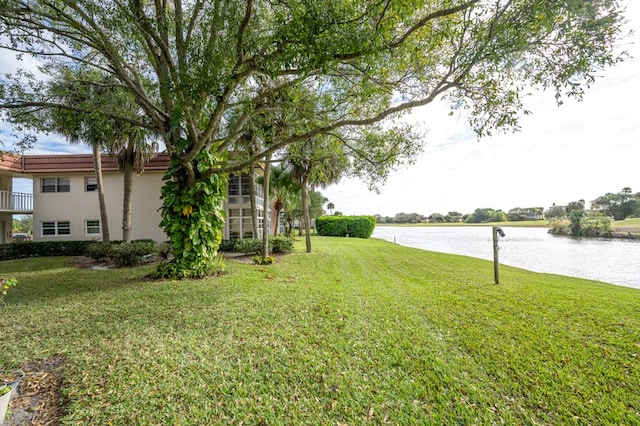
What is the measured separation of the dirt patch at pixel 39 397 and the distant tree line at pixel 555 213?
3632 centimetres

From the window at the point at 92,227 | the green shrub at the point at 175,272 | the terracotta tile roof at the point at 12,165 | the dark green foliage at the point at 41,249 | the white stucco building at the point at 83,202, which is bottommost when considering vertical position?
the green shrub at the point at 175,272

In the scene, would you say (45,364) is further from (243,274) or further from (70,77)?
(70,77)

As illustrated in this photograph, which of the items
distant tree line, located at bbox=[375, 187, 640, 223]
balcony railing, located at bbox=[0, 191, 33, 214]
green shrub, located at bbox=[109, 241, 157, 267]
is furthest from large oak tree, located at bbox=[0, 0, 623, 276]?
distant tree line, located at bbox=[375, 187, 640, 223]

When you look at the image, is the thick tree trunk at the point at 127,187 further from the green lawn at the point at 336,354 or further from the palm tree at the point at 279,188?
the palm tree at the point at 279,188

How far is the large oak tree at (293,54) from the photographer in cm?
460

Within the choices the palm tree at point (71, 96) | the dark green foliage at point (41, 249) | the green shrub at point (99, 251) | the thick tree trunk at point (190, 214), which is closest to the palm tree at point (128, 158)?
the green shrub at point (99, 251)

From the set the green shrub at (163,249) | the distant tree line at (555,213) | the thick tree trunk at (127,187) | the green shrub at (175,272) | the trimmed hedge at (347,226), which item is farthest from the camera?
the trimmed hedge at (347,226)

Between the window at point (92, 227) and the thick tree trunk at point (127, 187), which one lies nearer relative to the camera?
the thick tree trunk at point (127, 187)

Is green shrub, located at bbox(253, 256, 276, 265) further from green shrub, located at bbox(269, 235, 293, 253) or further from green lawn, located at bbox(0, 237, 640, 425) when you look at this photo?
green lawn, located at bbox(0, 237, 640, 425)

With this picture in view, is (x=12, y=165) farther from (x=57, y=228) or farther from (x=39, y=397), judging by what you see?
(x=39, y=397)

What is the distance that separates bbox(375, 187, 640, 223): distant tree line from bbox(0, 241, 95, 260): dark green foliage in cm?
3945

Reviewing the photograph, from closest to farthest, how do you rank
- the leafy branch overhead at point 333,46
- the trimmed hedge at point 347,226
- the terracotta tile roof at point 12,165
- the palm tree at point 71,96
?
the leafy branch overhead at point 333,46 → the palm tree at point 71,96 → the terracotta tile roof at point 12,165 → the trimmed hedge at point 347,226

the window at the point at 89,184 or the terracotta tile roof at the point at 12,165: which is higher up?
the terracotta tile roof at the point at 12,165

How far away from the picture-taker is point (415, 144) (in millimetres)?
8680
